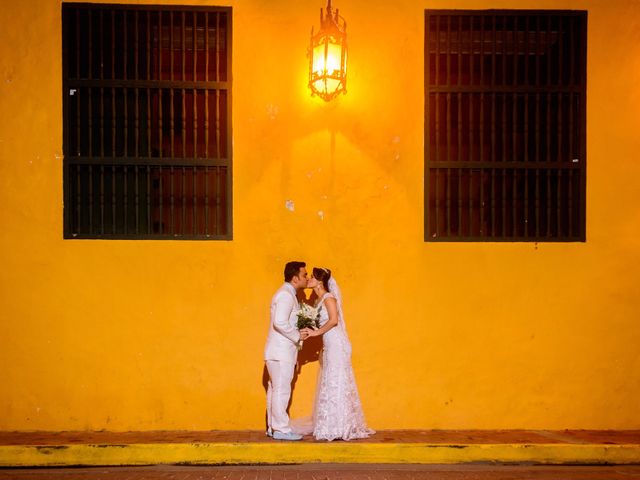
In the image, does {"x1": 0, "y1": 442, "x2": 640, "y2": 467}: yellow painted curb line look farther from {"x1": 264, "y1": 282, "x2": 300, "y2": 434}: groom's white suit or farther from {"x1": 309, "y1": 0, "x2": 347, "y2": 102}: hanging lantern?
{"x1": 309, "y1": 0, "x2": 347, "y2": 102}: hanging lantern

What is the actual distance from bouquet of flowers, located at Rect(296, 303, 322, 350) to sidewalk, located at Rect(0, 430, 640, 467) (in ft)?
3.51

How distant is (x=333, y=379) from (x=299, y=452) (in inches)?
31.5

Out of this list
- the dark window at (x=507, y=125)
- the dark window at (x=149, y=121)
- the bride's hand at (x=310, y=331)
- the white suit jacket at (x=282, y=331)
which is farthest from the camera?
the dark window at (x=507, y=125)

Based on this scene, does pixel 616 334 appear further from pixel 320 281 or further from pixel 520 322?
pixel 320 281

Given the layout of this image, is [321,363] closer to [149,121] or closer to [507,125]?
[149,121]

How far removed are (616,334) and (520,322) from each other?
3.55ft

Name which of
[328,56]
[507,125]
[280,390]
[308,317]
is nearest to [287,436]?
[280,390]

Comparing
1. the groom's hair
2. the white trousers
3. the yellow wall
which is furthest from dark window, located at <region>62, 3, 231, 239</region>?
the white trousers

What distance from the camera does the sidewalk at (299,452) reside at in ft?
20.4

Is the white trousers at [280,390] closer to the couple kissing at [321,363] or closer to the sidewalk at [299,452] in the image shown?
the couple kissing at [321,363]

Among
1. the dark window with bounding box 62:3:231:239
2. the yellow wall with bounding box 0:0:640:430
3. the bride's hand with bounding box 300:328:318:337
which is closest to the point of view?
the bride's hand with bounding box 300:328:318:337

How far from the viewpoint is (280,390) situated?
6.56 meters

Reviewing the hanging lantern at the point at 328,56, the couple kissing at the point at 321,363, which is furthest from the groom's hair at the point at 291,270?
the hanging lantern at the point at 328,56

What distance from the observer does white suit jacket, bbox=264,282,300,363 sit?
654 cm
